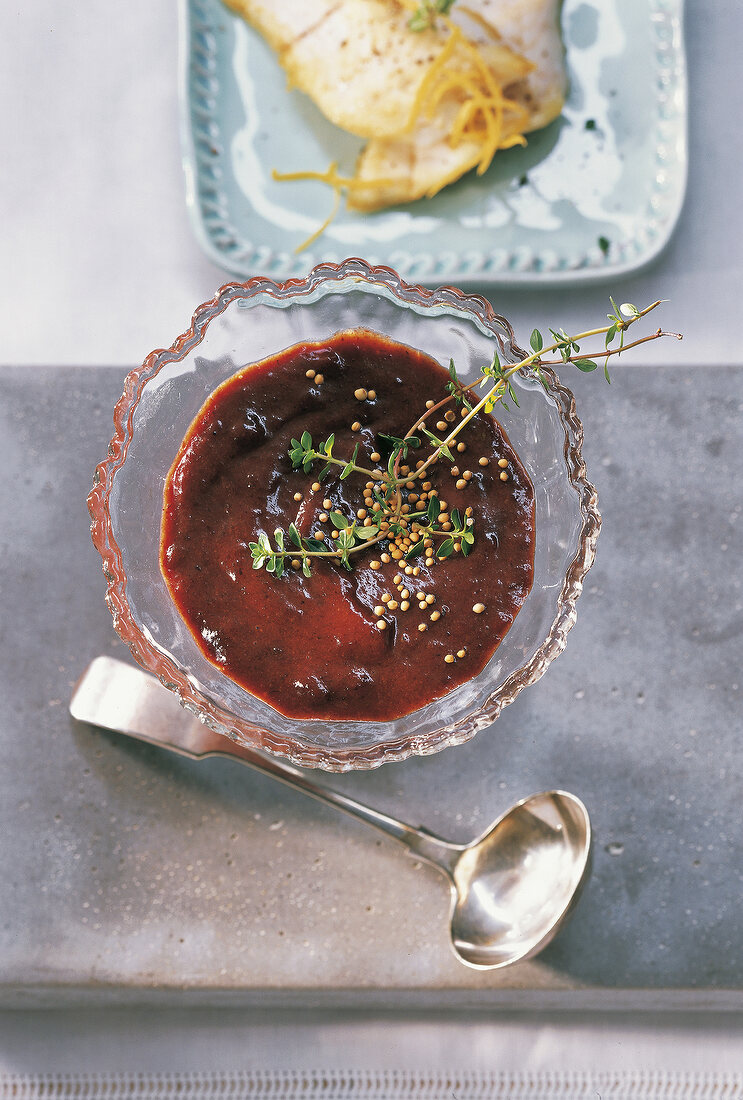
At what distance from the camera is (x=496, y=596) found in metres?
1.85

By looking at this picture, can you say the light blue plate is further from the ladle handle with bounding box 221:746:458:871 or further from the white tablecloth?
the ladle handle with bounding box 221:746:458:871

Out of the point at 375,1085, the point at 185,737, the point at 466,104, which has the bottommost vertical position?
the point at 375,1085

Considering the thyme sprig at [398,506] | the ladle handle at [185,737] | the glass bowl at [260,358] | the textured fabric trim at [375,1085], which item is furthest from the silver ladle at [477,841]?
the thyme sprig at [398,506]

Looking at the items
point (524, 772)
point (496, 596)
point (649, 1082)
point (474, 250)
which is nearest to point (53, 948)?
point (524, 772)

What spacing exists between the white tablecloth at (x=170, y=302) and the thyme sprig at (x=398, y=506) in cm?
65

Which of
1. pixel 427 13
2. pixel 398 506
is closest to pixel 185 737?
pixel 398 506

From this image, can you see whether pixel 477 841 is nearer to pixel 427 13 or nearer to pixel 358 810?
pixel 358 810

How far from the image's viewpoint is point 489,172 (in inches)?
92.4

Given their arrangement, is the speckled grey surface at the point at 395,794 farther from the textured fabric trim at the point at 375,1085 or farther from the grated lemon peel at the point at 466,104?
the grated lemon peel at the point at 466,104

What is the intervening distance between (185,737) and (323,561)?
1.95 feet

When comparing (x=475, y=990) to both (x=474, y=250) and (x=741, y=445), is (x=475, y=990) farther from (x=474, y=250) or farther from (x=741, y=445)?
(x=474, y=250)

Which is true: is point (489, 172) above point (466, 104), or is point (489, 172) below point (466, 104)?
below

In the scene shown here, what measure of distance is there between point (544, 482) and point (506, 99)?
3.20ft

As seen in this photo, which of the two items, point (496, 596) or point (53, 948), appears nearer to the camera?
point (496, 596)
